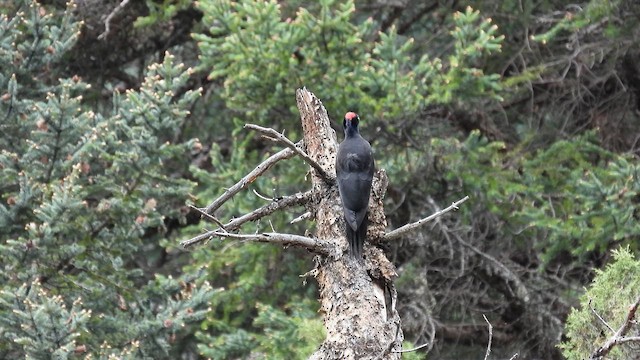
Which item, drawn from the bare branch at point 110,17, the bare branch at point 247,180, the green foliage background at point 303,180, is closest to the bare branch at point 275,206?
the bare branch at point 247,180

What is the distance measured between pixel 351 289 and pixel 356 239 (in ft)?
0.84

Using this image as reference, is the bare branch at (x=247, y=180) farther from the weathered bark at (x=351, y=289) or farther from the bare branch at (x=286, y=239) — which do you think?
the bare branch at (x=286, y=239)

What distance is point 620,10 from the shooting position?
11.0 metres

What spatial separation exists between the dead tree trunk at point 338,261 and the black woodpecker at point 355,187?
0.22ft

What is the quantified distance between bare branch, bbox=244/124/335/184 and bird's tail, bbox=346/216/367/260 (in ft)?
1.21

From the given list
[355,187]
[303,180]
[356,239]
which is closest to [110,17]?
[303,180]

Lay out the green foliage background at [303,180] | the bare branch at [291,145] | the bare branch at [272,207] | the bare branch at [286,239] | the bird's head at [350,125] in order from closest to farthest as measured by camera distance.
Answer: the bare branch at [286,239] < the bare branch at [291,145] < the bare branch at [272,207] < the bird's head at [350,125] < the green foliage background at [303,180]

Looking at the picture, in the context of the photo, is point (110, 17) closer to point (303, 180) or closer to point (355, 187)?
point (303, 180)

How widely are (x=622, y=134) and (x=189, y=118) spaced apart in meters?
4.77

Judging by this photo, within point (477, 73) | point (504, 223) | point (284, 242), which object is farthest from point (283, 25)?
point (284, 242)

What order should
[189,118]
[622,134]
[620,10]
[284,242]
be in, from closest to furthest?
[284,242] → [620,10] → [622,134] → [189,118]

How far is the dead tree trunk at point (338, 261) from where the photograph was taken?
5.78 metres

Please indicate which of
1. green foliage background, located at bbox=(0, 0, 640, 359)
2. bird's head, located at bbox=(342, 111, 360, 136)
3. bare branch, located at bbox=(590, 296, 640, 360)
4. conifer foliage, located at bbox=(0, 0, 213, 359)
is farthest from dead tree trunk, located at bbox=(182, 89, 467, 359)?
conifer foliage, located at bbox=(0, 0, 213, 359)

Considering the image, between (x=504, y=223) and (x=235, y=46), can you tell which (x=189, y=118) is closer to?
(x=235, y=46)
